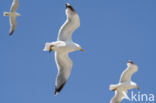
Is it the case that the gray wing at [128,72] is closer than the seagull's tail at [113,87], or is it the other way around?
the seagull's tail at [113,87]

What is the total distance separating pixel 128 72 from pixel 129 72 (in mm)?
49

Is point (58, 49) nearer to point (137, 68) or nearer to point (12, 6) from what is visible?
point (137, 68)

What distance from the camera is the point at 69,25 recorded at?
16172mm

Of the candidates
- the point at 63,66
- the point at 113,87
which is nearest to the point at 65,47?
the point at 63,66

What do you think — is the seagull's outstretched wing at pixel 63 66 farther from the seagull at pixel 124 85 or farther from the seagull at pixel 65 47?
the seagull at pixel 124 85

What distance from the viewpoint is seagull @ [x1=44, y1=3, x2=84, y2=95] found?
15992 millimetres

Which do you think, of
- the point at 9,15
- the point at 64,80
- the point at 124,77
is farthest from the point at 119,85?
the point at 9,15

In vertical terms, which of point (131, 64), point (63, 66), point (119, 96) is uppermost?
point (131, 64)

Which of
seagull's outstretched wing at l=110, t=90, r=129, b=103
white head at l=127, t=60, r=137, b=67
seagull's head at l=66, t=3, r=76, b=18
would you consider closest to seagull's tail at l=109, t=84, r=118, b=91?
seagull's outstretched wing at l=110, t=90, r=129, b=103

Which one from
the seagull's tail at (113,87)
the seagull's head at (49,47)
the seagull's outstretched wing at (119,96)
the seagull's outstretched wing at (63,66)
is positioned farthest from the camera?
the seagull's outstretched wing at (119,96)

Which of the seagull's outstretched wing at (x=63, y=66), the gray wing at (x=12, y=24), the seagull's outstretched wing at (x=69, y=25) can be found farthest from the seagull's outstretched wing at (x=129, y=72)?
the gray wing at (x=12, y=24)

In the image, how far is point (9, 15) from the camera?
23672 mm

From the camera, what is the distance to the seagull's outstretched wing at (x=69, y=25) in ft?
52.5

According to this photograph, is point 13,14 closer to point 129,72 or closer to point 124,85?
point 129,72
